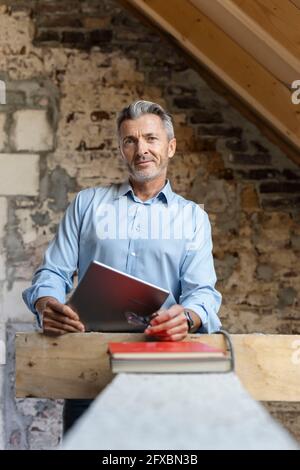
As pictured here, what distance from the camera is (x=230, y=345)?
197 centimetres

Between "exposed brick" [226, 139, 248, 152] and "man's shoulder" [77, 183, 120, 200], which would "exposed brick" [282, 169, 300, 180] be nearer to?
"exposed brick" [226, 139, 248, 152]

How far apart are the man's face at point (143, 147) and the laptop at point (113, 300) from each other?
20.3 inches

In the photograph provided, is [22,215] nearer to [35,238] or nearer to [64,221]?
[35,238]

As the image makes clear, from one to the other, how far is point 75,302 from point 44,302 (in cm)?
14

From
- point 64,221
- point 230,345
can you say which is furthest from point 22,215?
point 230,345

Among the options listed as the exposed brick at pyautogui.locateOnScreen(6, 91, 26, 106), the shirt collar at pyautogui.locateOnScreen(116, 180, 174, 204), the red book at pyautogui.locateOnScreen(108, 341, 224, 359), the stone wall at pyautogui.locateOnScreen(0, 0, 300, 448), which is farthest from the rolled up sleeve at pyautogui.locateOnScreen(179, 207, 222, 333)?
the exposed brick at pyautogui.locateOnScreen(6, 91, 26, 106)

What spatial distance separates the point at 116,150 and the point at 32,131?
454 mm

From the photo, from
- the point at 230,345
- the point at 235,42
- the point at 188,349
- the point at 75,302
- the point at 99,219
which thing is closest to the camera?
the point at 188,349

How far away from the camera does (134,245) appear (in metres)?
2.47

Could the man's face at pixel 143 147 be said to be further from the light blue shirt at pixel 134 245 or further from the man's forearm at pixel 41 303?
the man's forearm at pixel 41 303

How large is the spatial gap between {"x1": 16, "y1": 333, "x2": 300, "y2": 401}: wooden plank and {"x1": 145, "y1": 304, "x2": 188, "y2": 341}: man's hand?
4 cm

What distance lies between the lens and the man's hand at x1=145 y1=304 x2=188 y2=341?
2.02 meters

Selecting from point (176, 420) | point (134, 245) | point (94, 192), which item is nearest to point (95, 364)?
point (134, 245)

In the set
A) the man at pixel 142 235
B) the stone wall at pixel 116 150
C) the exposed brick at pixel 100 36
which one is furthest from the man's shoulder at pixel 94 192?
the exposed brick at pixel 100 36
